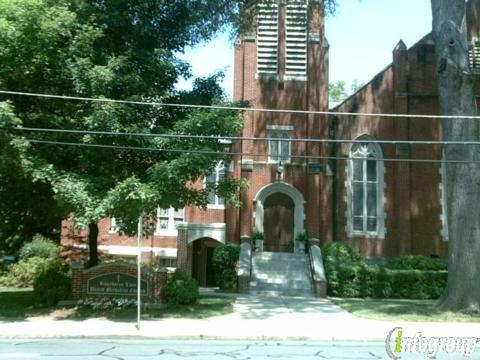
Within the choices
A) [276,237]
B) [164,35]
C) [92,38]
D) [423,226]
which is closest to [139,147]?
[92,38]

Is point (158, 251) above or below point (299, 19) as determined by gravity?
below

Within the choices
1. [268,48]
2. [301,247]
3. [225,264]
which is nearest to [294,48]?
[268,48]

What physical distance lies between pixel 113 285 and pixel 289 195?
12.0 metres

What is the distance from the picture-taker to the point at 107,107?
47.7 feet

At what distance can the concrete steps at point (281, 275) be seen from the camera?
886 inches

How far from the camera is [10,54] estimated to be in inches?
577

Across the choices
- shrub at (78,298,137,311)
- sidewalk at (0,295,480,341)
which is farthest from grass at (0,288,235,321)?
sidewalk at (0,295,480,341)

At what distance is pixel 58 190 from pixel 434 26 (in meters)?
12.9

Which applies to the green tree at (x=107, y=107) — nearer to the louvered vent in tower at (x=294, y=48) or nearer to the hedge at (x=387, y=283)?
the hedge at (x=387, y=283)

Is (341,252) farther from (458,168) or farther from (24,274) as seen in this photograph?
(24,274)

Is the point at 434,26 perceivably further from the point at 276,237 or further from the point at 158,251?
the point at 158,251

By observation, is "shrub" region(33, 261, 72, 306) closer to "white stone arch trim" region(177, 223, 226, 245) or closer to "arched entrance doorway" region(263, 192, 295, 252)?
"white stone arch trim" region(177, 223, 226, 245)

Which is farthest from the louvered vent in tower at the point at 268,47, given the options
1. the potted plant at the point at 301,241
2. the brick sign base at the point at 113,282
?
the brick sign base at the point at 113,282

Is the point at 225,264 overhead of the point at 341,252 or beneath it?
beneath
